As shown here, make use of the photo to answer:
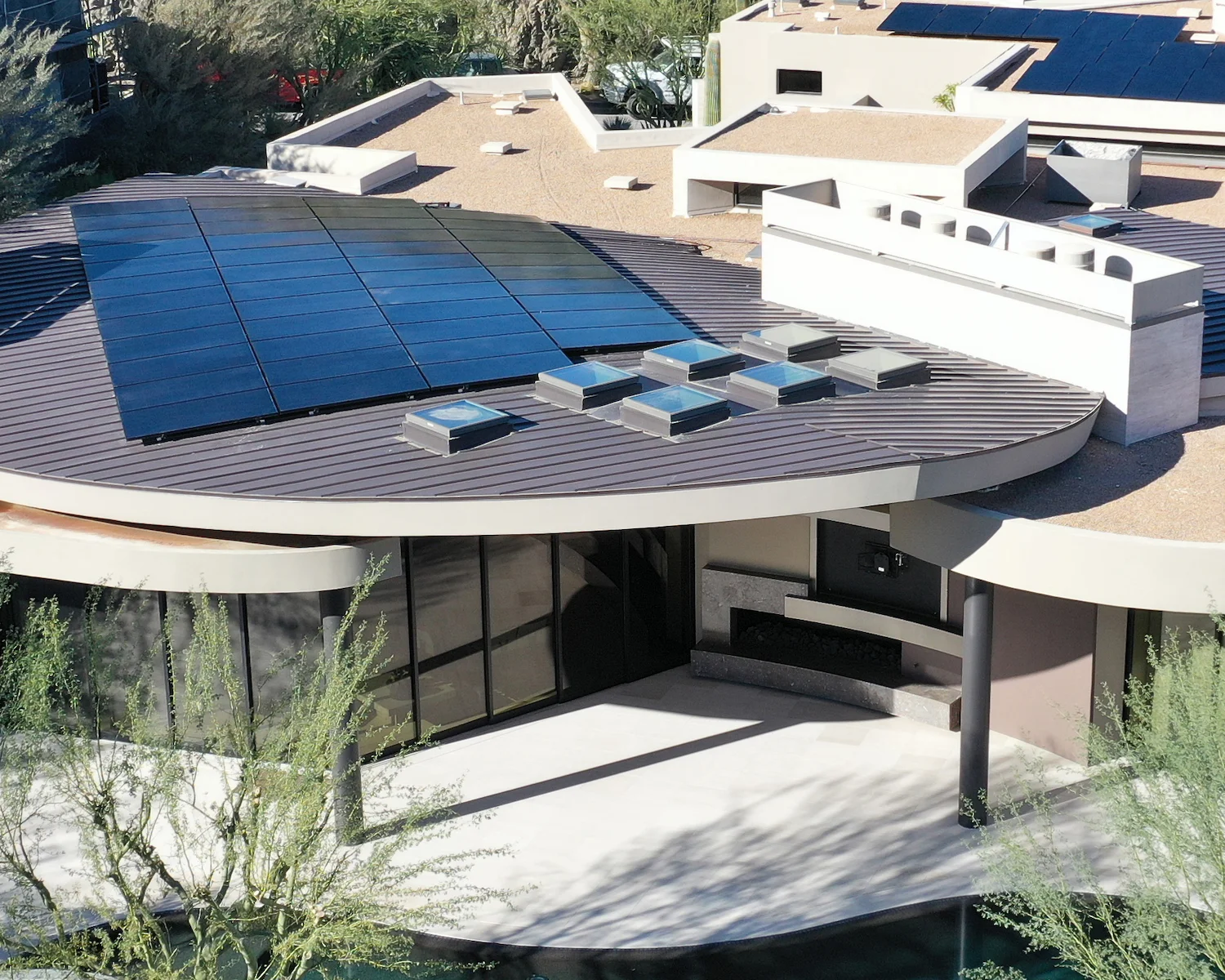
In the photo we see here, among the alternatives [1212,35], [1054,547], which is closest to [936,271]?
[1054,547]

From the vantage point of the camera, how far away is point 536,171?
1603 inches

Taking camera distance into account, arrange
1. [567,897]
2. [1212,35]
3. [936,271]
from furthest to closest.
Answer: [1212,35], [936,271], [567,897]

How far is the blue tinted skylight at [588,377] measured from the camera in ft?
75.3

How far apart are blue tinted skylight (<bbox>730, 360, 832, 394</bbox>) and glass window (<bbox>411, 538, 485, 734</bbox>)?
5144mm

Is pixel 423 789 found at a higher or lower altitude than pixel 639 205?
lower

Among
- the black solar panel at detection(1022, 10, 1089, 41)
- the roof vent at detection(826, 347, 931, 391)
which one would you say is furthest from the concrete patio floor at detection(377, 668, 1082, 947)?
the black solar panel at detection(1022, 10, 1089, 41)

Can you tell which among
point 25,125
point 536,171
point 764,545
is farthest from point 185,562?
point 25,125

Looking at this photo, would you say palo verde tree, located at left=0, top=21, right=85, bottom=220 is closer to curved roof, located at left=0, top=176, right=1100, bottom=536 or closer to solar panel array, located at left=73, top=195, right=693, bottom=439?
solar panel array, located at left=73, top=195, right=693, bottom=439

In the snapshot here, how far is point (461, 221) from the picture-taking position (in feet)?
107

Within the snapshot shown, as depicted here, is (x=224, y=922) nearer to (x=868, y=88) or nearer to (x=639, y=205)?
(x=639, y=205)

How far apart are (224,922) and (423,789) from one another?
7923 mm

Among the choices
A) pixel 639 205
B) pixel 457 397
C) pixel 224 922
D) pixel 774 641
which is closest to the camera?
pixel 224 922

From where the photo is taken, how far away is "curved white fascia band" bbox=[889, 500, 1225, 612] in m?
20.1

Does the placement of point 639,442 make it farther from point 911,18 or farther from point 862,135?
point 911,18
